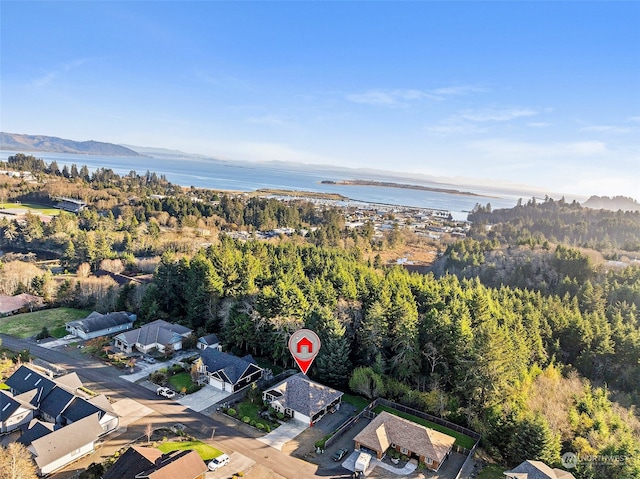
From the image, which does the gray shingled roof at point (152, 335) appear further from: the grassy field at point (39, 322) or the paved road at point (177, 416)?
the grassy field at point (39, 322)

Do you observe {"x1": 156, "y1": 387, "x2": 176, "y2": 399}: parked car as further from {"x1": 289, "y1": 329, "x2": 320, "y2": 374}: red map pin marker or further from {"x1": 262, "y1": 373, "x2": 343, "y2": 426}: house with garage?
{"x1": 289, "y1": 329, "x2": 320, "y2": 374}: red map pin marker

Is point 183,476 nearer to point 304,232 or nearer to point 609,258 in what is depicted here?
point 609,258

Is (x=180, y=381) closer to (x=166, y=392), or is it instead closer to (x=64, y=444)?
(x=166, y=392)

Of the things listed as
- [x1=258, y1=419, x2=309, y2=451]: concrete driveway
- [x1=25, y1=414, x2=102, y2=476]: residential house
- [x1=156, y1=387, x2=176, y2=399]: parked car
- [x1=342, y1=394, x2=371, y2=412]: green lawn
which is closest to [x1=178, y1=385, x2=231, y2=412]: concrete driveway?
[x1=156, y1=387, x2=176, y2=399]: parked car

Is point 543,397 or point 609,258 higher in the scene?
point 609,258

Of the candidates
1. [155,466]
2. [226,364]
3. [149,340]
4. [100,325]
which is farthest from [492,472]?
[100,325]

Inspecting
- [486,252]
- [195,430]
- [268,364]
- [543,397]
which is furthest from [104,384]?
[486,252]
